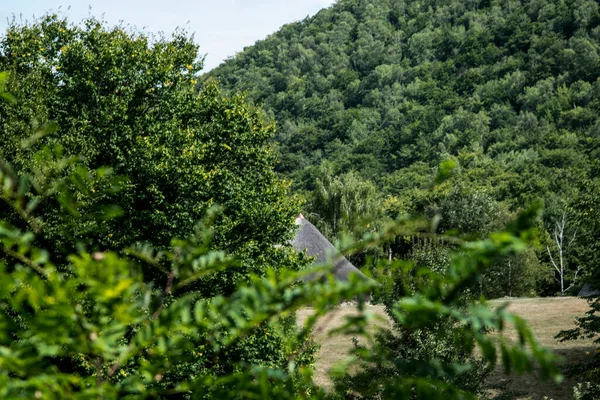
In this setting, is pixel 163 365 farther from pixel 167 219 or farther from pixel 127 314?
pixel 167 219

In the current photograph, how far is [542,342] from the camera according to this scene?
2389 centimetres

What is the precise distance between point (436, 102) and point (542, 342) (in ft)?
301

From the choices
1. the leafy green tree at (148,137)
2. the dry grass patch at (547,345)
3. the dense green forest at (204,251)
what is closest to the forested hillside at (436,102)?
the dense green forest at (204,251)

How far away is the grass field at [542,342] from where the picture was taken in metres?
19.6

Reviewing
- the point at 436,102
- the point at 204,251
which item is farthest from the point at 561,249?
the point at 436,102

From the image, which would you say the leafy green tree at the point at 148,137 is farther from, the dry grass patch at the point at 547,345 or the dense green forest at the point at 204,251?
the dry grass patch at the point at 547,345

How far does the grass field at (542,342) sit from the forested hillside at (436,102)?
43.8 feet

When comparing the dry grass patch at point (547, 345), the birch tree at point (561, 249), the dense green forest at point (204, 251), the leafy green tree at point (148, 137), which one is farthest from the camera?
the birch tree at point (561, 249)

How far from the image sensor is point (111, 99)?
662 inches

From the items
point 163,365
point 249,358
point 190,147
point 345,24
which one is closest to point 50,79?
point 190,147

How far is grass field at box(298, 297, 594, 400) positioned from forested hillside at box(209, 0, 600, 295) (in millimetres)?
13353

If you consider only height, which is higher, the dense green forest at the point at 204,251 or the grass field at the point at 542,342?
the dense green forest at the point at 204,251

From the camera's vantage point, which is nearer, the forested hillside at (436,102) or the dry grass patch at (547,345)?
the dry grass patch at (547,345)

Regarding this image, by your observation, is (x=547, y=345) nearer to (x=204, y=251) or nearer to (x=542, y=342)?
(x=542, y=342)
